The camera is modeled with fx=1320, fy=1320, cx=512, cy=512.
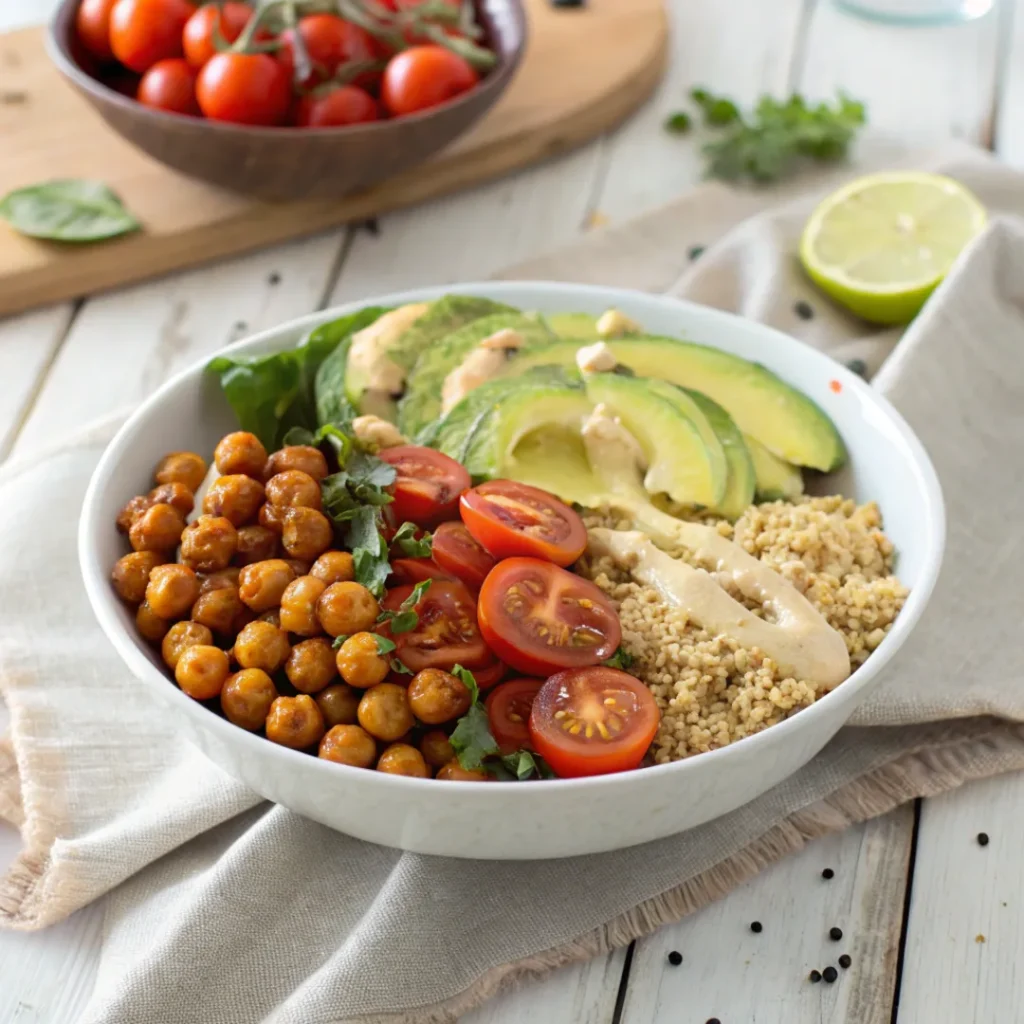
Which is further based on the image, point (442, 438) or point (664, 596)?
point (442, 438)

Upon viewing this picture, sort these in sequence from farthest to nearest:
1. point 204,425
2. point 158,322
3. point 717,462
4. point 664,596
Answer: point 158,322
point 204,425
point 717,462
point 664,596

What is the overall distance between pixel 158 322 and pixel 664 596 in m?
1.99

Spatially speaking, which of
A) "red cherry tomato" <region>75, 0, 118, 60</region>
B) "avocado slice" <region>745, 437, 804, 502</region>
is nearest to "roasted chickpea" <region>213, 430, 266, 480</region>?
"avocado slice" <region>745, 437, 804, 502</region>

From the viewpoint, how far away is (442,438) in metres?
2.59

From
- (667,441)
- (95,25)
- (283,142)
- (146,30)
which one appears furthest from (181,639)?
(95,25)

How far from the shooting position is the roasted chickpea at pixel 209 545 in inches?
90.8

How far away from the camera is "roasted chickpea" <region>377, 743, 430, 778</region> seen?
207cm

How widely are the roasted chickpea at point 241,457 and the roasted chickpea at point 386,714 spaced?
1.86ft

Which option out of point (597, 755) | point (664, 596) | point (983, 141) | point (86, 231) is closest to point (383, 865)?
point (597, 755)

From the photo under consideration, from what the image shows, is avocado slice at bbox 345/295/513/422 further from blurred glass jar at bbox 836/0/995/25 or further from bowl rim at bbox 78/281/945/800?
blurred glass jar at bbox 836/0/995/25

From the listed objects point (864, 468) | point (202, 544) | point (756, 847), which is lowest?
point (756, 847)

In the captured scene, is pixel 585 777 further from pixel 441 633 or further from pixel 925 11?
pixel 925 11

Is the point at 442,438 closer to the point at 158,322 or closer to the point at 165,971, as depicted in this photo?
the point at 165,971

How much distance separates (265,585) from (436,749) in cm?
41
